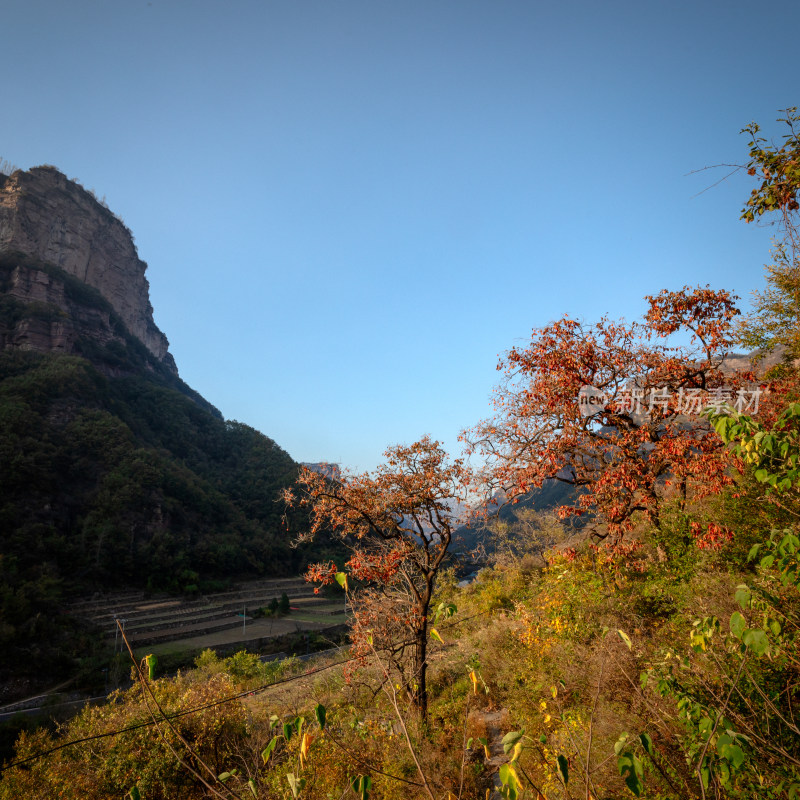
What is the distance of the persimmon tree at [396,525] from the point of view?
273 inches

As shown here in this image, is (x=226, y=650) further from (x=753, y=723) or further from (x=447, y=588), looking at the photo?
(x=753, y=723)

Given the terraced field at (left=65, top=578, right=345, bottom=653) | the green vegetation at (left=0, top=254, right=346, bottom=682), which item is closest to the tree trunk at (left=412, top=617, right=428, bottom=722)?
Answer: the green vegetation at (left=0, top=254, right=346, bottom=682)

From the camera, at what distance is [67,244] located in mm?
80562

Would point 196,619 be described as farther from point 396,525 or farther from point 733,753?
point 733,753

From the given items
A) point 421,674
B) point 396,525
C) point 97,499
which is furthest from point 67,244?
point 421,674

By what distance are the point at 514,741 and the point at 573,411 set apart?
5862 mm

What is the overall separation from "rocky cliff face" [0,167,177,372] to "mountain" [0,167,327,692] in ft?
0.81

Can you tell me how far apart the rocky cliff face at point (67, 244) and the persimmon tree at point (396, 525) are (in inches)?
2841

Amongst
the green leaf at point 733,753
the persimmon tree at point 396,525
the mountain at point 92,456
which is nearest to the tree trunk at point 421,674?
the persimmon tree at point 396,525

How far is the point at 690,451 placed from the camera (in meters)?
6.12

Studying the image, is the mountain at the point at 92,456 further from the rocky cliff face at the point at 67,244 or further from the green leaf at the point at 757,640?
the green leaf at the point at 757,640

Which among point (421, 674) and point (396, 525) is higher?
point (396, 525)

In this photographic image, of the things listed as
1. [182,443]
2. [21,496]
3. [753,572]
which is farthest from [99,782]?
[182,443]

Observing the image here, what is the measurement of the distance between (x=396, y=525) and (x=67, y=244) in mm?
102571
